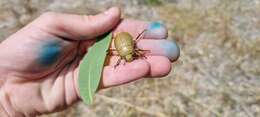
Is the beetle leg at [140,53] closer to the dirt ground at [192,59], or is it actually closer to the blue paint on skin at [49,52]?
the blue paint on skin at [49,52]

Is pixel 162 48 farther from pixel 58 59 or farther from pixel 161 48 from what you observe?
pixel 58 59

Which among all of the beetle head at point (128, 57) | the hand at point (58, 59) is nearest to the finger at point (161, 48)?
the hand at point (58, 59)

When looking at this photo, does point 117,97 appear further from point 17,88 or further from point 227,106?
point 17,88

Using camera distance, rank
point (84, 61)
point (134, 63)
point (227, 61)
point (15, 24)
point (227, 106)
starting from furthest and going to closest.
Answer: point (15, 24) → point (227, 61) → point (227, 106) → point (84, 61) → point (134, 63)

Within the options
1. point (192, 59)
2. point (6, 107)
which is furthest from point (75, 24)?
point (192, 59)

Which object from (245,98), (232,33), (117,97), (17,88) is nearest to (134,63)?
(17,88)

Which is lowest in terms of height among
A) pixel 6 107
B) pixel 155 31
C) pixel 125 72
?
pixel 6 107

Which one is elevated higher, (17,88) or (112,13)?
(112,13)

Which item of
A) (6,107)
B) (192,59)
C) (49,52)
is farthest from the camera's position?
(192,59)
